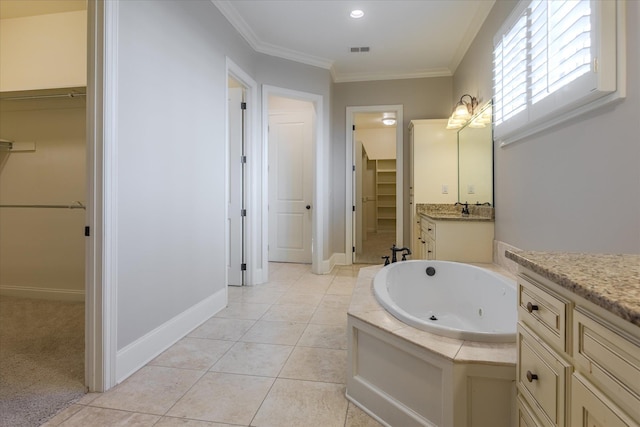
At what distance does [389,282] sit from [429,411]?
111 centimetres

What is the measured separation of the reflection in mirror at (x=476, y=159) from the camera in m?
2.95

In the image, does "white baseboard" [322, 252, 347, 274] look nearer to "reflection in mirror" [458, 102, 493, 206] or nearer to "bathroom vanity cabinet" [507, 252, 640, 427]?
"reflection in mirror" [458, 102, 493, 206]

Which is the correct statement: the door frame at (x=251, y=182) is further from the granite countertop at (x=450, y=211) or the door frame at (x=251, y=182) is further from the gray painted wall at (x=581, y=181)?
the gray painted wall at (x=581, y=181)

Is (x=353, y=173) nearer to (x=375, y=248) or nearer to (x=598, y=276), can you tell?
(x=375, y=248)

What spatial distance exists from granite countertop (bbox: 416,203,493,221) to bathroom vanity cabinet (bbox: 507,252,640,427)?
202 centimetres

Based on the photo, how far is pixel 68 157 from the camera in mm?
3078

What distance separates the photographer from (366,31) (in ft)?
11.3

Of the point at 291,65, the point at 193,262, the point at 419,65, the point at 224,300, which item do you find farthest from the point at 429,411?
the point at 419,65

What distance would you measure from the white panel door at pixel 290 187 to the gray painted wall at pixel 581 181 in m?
2.95

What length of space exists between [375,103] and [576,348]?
4437 mm

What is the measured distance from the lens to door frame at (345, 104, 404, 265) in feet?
15.2

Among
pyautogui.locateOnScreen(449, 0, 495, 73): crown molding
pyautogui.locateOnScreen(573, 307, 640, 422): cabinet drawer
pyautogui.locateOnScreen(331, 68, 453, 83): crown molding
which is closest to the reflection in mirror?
pyautogui.locateOnScreen(449, 0, 495, 73): crown molding

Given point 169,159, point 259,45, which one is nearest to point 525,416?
point 169,159

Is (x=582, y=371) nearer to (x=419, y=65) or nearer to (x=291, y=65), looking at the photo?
(x=291, y=65)
